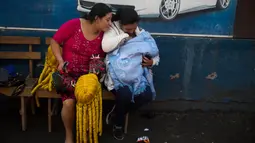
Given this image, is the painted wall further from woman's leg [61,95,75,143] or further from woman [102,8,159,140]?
woman's leg [61,95,75,143]

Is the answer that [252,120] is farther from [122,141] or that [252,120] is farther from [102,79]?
[102,79]

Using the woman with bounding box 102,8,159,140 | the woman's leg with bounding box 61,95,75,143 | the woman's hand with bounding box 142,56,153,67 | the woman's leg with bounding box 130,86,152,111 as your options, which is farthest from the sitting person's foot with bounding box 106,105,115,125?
the woman's hand with bounding box 142,56,153,67

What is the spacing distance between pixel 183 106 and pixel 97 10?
1.98 meters

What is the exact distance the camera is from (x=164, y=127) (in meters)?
4.12

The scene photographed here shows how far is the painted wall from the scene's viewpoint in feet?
13.4

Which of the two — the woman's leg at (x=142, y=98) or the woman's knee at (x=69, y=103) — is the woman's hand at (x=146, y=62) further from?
the woman's knee at (x=69, y=103)

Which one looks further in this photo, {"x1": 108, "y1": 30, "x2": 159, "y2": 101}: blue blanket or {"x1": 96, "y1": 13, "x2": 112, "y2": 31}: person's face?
{"x1": 108, "y1": 30, "x2": 159, "y2": 101}: blue blanket

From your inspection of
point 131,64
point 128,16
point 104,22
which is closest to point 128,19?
point 128,16

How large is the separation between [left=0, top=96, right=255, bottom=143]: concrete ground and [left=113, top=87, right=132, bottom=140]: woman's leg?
0.10m

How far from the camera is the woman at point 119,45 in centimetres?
346

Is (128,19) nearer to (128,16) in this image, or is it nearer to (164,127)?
(128,16)

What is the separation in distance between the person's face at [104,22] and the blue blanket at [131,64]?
29 cm

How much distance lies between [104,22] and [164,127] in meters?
1.57

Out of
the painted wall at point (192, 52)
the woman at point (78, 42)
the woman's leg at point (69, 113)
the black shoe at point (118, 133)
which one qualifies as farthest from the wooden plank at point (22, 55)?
the black shoe at point (118, 133)
